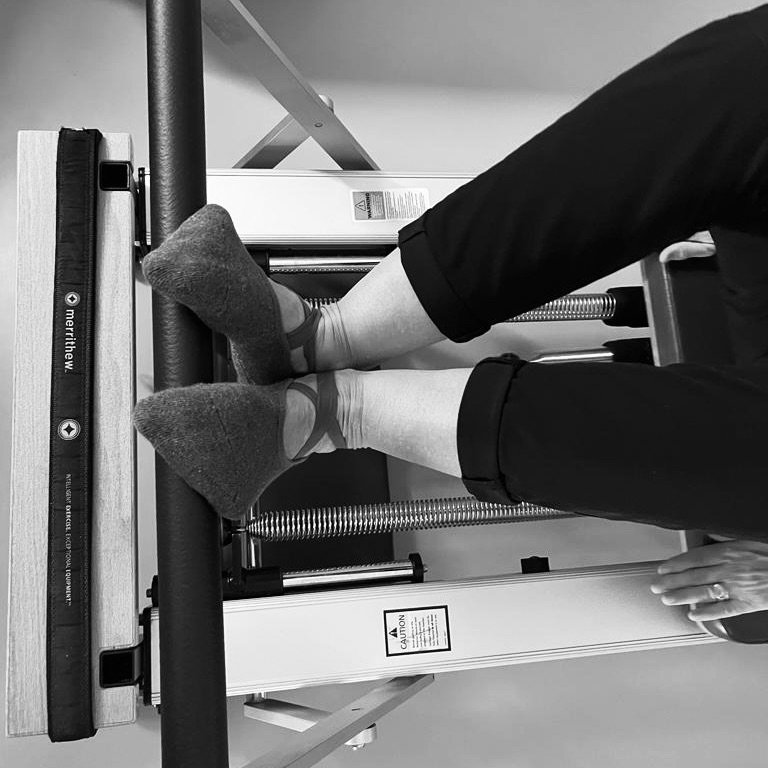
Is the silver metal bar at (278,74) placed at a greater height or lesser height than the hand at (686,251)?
greater

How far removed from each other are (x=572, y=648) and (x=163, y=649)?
2.44 ft

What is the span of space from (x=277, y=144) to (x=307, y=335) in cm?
65

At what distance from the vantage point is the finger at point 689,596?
1.14 meters

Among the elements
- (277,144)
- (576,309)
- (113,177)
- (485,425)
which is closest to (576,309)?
(576,309)

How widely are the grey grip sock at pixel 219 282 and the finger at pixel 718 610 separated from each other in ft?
2.64

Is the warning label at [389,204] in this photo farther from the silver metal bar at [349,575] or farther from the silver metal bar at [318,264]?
the silver metal bar at [349,575]

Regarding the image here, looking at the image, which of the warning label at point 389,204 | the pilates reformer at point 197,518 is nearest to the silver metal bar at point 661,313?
the pilates reformer at point 197,518

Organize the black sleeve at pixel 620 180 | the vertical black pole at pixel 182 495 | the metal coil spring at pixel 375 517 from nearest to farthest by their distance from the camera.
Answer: the vertical black pole at pixel 182 495 → the black sleeve at pixel 620 180 → the metal coil spring at pixel 375 517

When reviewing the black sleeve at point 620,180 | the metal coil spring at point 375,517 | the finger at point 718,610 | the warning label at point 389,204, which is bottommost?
the finger at point 718,610

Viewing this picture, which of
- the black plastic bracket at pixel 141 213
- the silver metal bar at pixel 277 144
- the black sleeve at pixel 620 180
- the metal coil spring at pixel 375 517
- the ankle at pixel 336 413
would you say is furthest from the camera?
the silver metal bar at pixel 277 144

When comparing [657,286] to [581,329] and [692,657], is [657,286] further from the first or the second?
[692,657]

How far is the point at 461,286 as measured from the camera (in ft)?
2.63

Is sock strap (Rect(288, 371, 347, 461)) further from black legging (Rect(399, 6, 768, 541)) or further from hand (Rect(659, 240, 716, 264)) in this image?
hand (Rect(659, 240, 716, 264))

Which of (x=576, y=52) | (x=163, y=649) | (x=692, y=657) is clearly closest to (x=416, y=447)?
(x=163, y=649)
